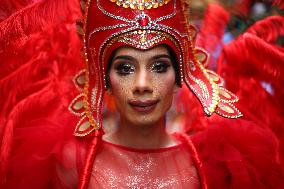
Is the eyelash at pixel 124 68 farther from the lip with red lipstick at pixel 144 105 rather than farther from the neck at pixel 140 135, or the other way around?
the neck at pixel 140 135

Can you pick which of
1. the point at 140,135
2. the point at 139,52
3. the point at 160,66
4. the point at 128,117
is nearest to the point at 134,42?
the point at 139,52

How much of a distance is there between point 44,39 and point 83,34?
0.33m

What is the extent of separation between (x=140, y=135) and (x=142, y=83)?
314mm

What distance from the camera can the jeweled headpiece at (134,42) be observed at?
1693mm

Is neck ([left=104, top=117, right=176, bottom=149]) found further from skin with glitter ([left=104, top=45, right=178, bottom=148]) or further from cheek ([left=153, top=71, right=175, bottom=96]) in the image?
cheek ([left=153, top=71, right=175, bottom=96])

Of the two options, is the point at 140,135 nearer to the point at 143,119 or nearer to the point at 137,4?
the point at 143,119

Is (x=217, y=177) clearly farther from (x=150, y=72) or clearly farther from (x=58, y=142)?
(x=58, y=142)

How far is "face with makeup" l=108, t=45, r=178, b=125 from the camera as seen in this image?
66.7 inches

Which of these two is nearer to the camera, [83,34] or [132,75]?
[132,75]

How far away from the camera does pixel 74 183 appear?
5.99 feet

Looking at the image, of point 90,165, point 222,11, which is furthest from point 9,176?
point 222,11

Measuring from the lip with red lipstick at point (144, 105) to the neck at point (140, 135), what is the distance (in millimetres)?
150

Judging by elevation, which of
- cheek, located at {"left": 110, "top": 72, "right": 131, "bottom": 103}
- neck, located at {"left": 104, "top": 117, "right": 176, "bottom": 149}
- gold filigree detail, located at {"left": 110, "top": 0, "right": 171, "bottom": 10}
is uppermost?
gold filigree detail, located at {"left": 110, "top": 0, "right": 171, "bottom": 10}

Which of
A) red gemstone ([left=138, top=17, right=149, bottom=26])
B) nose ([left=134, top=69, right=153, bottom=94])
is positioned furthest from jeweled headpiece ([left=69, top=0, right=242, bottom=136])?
nose ([left=134, top=69, right=153, bottom=94])
